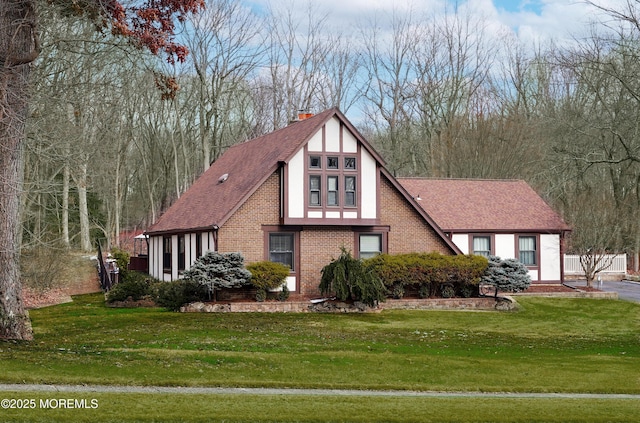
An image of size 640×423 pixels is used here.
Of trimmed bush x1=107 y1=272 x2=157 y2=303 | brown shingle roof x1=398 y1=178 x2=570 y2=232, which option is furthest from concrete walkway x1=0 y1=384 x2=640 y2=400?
brown shingle roof x1=398 y1=178 x2=570 y2=232

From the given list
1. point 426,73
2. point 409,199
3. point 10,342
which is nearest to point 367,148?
point 409,199

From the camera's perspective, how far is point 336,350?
19.2 metres

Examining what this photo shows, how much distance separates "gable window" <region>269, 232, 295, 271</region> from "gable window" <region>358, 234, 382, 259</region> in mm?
2847

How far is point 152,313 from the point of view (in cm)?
2748

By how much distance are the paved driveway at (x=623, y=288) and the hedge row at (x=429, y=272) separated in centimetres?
763

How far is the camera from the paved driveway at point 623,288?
36278 mm

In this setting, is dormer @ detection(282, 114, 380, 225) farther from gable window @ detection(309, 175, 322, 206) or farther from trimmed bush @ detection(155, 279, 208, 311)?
trimmed bush @ detection(155, 279, 208, 311)

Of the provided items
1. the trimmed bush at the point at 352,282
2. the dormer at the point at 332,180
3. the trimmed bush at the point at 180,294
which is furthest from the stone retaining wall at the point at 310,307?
the dormer at the point at 332,180

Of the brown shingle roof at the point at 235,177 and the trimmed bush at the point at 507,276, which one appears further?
the trimmed bush at the point at 507,276

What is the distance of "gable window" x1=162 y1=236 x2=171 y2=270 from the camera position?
37156 millimetres

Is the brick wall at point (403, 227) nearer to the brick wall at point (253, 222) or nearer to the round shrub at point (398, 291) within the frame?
the round shrub at point (398, 291)

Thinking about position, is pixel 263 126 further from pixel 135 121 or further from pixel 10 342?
pixel 10 342

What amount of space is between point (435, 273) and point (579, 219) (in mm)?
11872

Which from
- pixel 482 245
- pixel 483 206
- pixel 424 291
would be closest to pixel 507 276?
pixel 424 291
